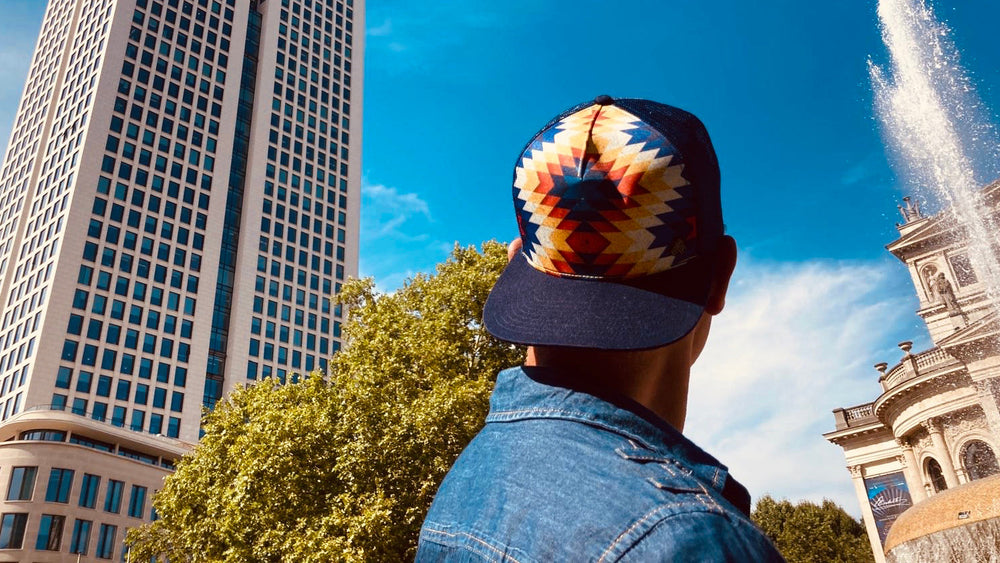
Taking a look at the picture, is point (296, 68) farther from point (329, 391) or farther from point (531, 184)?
point (531, 184)

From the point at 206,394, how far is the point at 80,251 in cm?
1914

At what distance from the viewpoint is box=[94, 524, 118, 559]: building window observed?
59.3 m

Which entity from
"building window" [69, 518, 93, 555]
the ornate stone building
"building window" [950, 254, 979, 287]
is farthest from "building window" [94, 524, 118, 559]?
"building window" [950, 254, 979, 287]

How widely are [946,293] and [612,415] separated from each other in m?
45.3

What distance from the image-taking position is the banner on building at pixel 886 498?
34594mm

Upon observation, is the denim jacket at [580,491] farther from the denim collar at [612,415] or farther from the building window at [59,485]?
the building window at [59,485]

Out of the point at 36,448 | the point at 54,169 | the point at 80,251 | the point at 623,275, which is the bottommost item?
the point at 623,275

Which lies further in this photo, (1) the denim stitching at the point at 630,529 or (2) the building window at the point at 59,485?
(2) the building window at the point at 59,485

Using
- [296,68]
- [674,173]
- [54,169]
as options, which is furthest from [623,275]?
[296,68]

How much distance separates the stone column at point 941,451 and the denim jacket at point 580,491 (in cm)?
3418

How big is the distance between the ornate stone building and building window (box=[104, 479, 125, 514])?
182 feet

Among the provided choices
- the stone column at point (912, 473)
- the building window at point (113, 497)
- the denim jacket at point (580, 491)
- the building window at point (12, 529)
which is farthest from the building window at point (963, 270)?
the building window at point (12, 529)

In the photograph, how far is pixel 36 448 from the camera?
57438 mm

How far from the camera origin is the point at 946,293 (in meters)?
39.8
